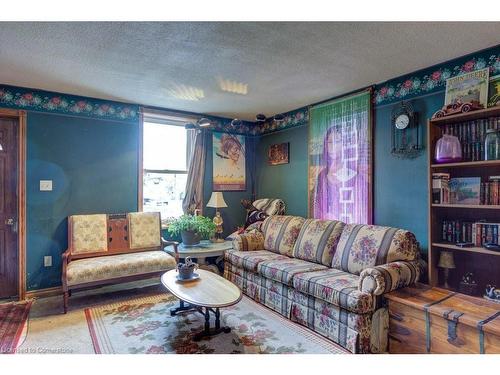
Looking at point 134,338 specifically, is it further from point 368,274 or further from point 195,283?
point 368,274

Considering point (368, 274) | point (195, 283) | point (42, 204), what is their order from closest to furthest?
1. point (368, 274)
2. point (195, 283)
3. point (42, 204)

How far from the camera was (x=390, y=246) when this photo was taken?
8.49 feet

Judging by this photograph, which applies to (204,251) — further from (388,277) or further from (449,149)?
(449,149)

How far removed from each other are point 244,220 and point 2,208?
325 cm

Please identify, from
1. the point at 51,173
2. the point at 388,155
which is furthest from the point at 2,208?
the point at 388,155

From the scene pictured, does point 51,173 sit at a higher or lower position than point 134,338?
higher

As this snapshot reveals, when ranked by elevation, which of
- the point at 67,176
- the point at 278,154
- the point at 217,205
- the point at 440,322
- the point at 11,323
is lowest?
the point at 11,323

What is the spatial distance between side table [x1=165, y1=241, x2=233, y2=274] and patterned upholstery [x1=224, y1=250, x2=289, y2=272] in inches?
6.2

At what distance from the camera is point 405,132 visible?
9.92 ft

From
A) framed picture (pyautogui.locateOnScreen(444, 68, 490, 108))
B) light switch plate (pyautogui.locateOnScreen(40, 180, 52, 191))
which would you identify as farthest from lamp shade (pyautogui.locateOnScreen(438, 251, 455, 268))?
light switch plate (pyautogui.locateOnScreen(40, 180, 52, 191))

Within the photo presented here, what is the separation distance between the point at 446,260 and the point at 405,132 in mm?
1322

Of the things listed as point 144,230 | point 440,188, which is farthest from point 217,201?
point 440,188

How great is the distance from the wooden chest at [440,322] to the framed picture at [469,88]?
161cm

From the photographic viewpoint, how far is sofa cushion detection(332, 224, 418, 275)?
101 inches
